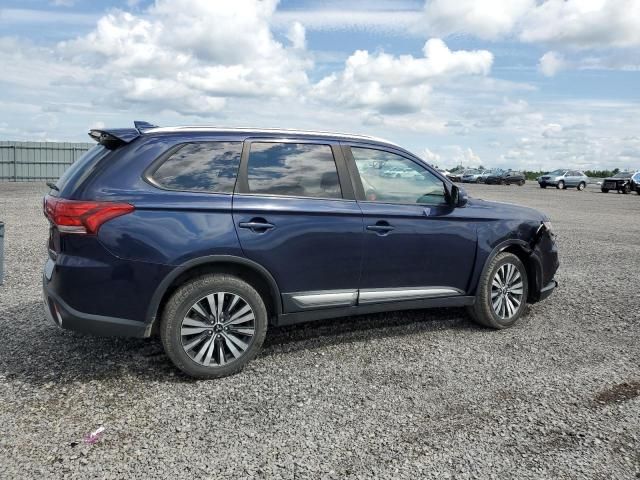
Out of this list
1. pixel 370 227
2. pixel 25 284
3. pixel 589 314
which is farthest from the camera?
pixel 25 284

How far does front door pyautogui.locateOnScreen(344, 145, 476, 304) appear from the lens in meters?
4.57

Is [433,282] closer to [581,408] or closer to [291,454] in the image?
[581,408]

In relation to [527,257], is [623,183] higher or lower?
higher

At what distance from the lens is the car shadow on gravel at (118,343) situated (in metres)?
4.13

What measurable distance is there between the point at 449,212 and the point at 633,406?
6.68 ft

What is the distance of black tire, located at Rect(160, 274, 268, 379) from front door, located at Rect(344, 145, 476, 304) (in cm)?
92

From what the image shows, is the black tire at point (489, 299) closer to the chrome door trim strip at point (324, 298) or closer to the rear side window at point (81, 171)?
the chrome door trim strip at point (324, 298)

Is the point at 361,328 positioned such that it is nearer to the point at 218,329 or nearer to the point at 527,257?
the point at 218,329

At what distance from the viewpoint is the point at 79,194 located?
379cm

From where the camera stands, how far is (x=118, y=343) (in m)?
4.72

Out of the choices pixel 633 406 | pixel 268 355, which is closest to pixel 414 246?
pixel 268 355

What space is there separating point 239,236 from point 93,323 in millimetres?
1137

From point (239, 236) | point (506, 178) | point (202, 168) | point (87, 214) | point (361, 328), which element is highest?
point (506, 178)

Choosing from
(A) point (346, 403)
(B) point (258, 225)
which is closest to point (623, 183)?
(B) point (258, 225)
